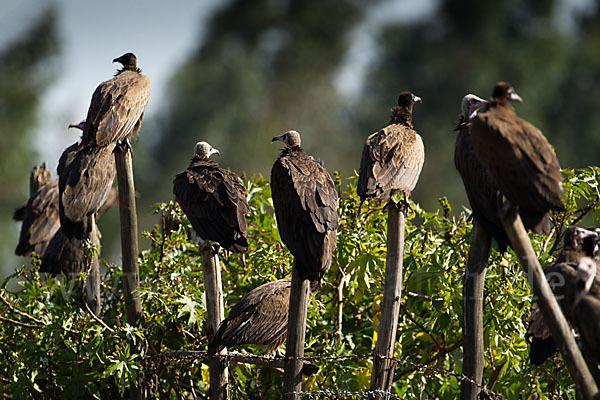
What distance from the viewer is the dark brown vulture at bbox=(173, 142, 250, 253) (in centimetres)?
526

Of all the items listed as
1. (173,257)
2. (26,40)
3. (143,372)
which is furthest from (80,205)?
(26,40)

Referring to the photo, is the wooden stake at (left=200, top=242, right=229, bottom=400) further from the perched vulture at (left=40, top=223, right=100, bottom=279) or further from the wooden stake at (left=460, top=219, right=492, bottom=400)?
the perched vulture at (left=40, top=223, right=100, bottom=279)

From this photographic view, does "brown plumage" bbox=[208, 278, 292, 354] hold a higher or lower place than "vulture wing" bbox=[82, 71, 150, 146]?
lower

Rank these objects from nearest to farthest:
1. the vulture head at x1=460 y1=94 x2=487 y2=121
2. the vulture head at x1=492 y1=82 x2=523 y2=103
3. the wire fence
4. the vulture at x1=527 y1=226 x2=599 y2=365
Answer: the vulture head at x1=492 y1=82 x2=523 y2=103
the vulture at x1=527 y1=226 x2=599 y2=365
the wire fence
the vulture head at x1=460 y1=94 x2=487 y2=121

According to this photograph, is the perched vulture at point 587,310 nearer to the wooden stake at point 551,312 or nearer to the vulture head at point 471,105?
the wooden stake at point 551,312

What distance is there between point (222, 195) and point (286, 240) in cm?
79

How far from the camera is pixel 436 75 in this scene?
28625 millimetres

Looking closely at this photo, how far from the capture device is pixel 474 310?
4742 millimetres

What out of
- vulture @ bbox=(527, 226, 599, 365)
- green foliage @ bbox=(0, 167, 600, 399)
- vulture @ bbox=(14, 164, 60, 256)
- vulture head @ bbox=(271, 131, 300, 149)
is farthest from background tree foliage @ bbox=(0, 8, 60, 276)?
vulture @ bbox=(527, 226, 599, 365)

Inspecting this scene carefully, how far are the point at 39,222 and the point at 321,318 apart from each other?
10.4 feet

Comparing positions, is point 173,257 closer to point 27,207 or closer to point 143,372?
point 143,372

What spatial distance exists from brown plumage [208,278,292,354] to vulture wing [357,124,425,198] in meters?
1.32

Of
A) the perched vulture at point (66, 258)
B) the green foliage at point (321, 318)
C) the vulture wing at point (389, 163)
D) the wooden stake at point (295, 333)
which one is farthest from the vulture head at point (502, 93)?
the perched vulture at point (66, 258)

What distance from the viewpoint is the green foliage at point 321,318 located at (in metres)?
5.61
